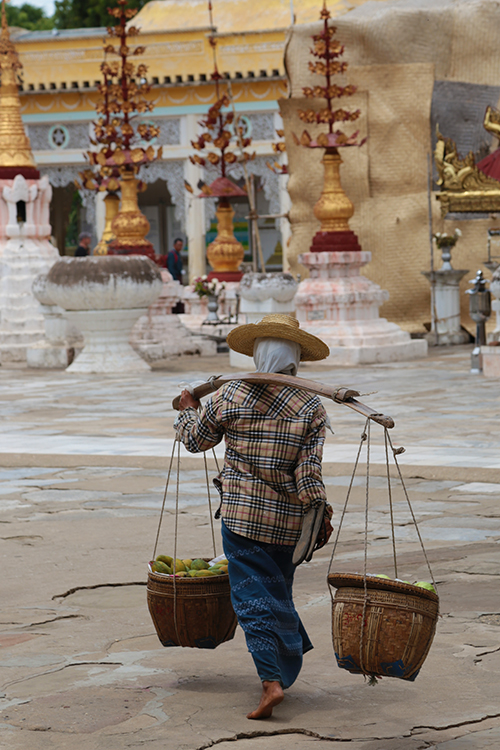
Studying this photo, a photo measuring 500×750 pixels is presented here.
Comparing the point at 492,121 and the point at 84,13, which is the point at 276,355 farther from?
the point at 84,13

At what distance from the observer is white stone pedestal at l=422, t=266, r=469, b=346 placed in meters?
17.0

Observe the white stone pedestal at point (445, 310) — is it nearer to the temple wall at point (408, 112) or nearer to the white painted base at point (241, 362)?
the temple wall at point (408, 112)

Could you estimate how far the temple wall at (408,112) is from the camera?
17891 millimetres

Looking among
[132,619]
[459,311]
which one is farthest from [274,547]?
[459,311]

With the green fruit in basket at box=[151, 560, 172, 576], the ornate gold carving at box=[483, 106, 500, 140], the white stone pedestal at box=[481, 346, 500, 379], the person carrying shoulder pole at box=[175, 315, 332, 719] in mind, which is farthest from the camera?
the ornate gold carving at box=[483, 106, 500, 140]

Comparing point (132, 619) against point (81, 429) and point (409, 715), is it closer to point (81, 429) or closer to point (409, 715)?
point (409, 715)

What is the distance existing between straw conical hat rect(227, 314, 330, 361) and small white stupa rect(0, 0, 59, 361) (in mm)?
12490

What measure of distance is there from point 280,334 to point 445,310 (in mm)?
13741

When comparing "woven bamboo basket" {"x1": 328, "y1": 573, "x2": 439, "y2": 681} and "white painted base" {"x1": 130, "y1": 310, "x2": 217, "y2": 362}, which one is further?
"white painted base" {"x1": 130, "y1": 310, "x2": 217, "y2": 362}

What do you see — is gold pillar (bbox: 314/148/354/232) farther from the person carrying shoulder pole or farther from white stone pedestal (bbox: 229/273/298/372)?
the person carrying shoulder pole

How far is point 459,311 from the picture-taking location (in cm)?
1728

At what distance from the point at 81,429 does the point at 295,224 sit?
10053 mm

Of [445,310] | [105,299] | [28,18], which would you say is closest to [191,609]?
[105,299]

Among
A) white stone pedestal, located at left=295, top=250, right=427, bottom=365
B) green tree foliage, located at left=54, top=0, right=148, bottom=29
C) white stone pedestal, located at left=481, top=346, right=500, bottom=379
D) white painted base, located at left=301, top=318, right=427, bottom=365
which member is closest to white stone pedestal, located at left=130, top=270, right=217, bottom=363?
white stone pedestal, located at left=295, top=250, right=427, bottom=365
